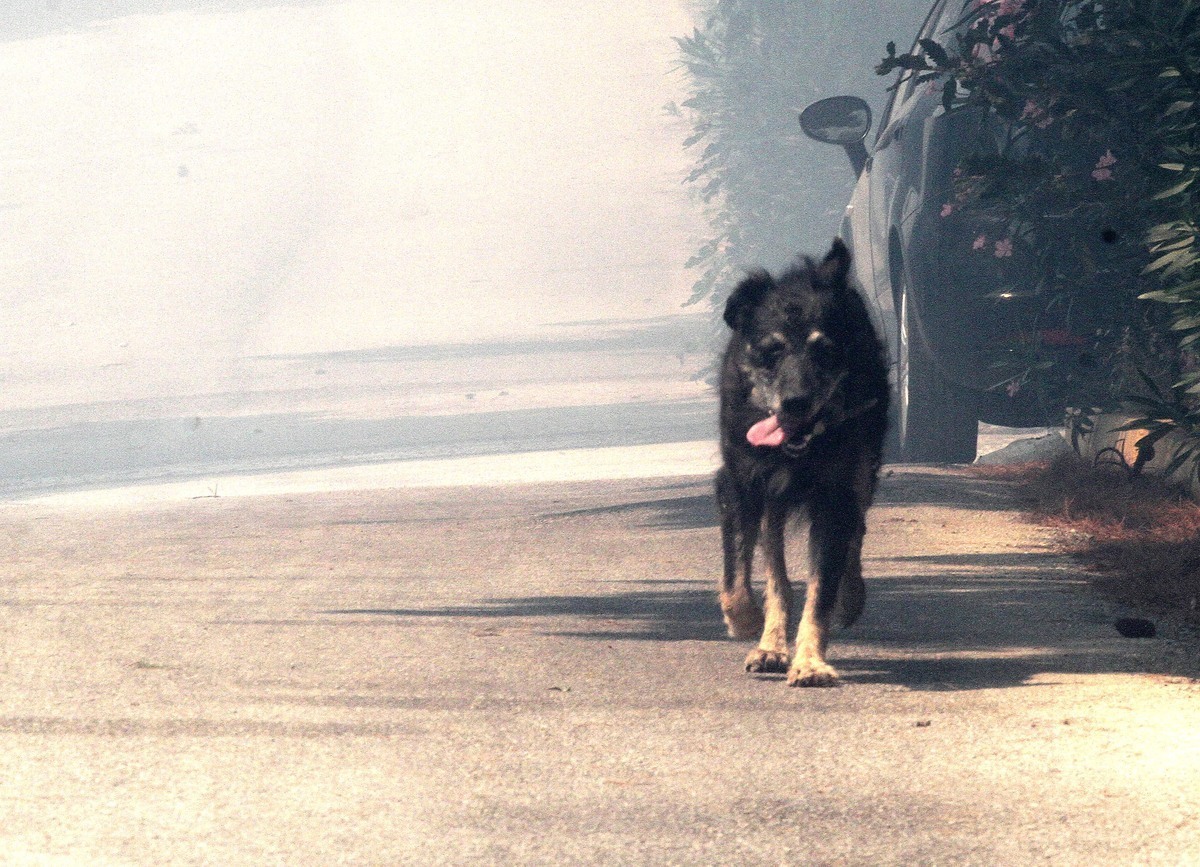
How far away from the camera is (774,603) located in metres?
6.50

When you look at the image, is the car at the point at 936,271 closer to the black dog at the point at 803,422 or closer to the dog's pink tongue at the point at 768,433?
the black dog at the point at 803,422

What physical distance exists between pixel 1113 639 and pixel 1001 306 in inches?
157

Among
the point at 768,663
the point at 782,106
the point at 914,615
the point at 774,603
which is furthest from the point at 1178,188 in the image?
the point at 782,106

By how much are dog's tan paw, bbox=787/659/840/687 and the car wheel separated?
5.27 metres

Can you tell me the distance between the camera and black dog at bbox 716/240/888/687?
6398 mm

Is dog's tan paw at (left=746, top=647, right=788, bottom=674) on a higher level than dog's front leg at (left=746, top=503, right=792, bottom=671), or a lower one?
lower

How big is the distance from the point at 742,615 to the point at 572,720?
1357 mm

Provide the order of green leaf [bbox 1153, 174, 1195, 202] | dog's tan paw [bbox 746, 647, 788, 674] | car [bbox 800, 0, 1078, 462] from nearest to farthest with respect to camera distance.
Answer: dog's tan paw [bbox 746, 647, 788, 674]
green leaf [bbox 1153, 174, 1195, 202]
car [bbox 800, 0, 1078, 462]

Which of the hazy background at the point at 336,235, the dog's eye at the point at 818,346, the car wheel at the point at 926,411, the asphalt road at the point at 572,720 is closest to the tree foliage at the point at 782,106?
the hazy background at the point at 336,235

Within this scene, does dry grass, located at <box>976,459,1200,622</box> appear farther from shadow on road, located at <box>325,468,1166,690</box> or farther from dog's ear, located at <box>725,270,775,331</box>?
dog's ear, located at <box>725,270,775,331</box>

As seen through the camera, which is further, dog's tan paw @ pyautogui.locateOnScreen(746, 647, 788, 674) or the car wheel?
the car wheel

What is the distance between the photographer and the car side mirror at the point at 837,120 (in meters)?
12.0

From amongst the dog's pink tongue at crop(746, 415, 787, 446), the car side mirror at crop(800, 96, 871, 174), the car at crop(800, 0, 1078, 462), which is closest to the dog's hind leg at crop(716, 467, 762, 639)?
the dog's pink tongue at crop(746, 415, 787, 446)

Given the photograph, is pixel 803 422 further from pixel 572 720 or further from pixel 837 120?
pixel 837 120
